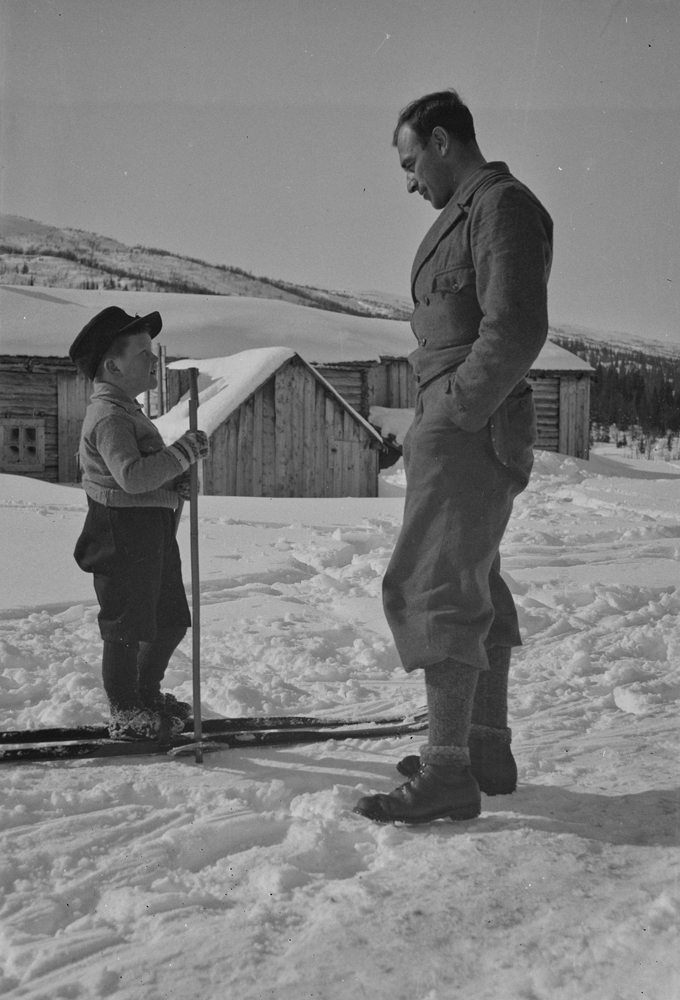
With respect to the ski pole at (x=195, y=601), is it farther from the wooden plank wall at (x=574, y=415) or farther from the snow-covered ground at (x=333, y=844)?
the wooden plank wall at (x=574, y=415)

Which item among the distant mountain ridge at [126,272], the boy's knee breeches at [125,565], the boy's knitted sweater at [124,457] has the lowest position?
the boy's knee breeches at [125,565]

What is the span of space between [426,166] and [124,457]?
3.94 ft

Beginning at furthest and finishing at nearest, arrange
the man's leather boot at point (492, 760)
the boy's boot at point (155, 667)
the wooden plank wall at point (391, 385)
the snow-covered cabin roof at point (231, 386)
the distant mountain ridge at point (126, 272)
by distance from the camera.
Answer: the distant mountain ridge at point (126, 272) → the wooden plank wall at point (391, 385) → the snow-covered cabin roof at point (231, 386) → the boy's boot at point (155, 667) → the man's leather boot at point (492, 760)

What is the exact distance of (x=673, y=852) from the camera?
6.70ft

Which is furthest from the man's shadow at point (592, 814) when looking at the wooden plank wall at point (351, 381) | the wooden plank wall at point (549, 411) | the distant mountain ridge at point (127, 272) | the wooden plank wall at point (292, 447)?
the distant mountain ridge at point (127, 272)

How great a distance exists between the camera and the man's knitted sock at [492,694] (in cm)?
244

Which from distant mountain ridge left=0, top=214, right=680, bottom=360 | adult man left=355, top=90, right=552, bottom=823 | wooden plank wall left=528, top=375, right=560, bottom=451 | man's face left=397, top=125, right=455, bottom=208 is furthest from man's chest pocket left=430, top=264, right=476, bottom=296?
distant mountain ridge left=0, top=214, right=680, bottom=360

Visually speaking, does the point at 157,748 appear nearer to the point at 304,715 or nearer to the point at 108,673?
the point at 108,673

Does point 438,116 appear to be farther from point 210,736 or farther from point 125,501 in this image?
point 210,736

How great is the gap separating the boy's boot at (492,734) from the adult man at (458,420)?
11cm

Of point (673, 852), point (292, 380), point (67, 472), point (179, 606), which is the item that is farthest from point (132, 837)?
point (67, 472)

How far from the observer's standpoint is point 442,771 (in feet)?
7.22

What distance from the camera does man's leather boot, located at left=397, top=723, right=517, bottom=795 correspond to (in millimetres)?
2398

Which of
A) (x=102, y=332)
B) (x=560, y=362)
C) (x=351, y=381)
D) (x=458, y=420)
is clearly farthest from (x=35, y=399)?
(x=458, y=420)
